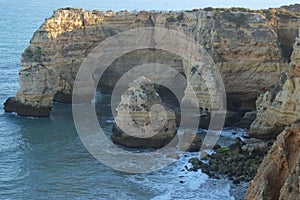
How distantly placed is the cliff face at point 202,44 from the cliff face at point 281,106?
6.15 m

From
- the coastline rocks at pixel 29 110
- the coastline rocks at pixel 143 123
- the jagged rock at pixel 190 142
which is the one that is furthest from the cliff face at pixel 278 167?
the coastline rocks at pixel 29 110

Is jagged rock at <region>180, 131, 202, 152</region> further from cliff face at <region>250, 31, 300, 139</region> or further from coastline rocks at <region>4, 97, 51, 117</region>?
coastline rocks at <region>4, 97, 51, 117</region>

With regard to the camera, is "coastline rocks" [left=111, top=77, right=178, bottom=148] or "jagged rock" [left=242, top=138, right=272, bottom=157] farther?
"coastline rocks" [left=111, top=77, right=178, bottom=148]

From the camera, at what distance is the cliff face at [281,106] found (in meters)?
30.6

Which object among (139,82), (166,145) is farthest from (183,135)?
(139,82)

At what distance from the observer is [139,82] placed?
34375 millimetres

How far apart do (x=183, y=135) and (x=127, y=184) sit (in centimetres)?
839

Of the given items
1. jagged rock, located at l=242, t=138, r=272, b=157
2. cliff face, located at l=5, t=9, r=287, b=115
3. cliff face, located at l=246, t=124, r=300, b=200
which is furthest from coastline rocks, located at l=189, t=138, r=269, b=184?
cliff face, located at l=246, t=124, r=300, b=200

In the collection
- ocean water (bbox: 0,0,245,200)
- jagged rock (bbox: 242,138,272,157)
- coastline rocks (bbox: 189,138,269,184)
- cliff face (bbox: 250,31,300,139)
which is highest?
cliff face (bbox: 250,31,300,139)

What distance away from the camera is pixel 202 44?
4081cm

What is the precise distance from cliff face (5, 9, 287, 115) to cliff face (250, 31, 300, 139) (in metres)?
6.15

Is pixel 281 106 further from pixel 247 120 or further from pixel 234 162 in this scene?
pixel 247 120

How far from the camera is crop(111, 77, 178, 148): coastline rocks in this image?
3272 centimetres

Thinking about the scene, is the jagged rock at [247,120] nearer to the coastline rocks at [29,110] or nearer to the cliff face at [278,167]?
the coastline rocks at [29,110]
